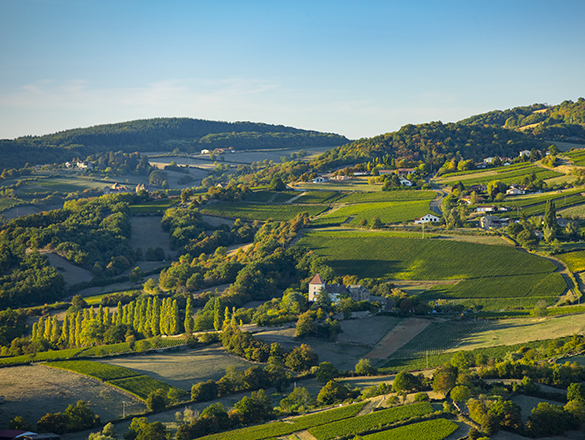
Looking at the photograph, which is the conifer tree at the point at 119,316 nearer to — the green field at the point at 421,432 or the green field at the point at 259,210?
the green field at the point at 421,432

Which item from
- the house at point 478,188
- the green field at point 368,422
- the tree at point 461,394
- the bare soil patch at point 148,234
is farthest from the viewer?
the house at point 478,188

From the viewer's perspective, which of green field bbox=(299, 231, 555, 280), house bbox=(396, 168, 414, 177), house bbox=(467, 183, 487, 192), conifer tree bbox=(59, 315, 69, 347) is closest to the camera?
conifer tree bbox=(59, 315, 69, 347)

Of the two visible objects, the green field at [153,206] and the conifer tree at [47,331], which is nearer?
the conifer tree at [47,331]

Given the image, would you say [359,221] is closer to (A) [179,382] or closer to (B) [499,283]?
(B) [499,283]

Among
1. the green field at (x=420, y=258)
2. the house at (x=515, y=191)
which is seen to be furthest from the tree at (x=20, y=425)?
the house at (x=515, y=191)

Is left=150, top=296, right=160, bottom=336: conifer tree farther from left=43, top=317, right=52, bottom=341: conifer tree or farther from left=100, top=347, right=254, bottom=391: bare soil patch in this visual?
left=43, top=317, right=52, bottom=341: conifer tree

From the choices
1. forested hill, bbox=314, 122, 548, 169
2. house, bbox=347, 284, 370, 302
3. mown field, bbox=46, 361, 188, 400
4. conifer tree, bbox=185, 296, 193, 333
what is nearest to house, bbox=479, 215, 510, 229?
house, bbox=347, 284, 370, 302
